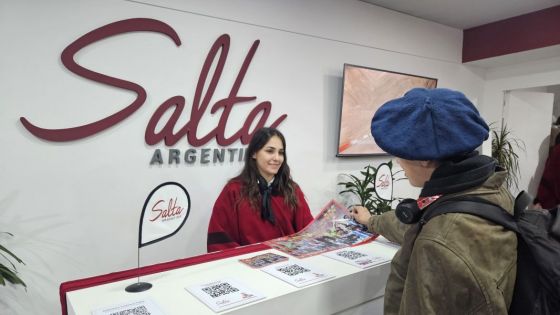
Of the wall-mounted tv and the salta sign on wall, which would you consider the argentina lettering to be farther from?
the wall-mounted tv

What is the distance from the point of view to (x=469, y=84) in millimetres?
4805

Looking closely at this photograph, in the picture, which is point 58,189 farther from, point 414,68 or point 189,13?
point 414,68

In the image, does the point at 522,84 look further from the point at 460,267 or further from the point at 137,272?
the point at 137,272

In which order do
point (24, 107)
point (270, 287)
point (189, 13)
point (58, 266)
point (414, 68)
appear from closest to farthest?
point (270, 287), point (24, 107), point (58, 266), point (189, 13), point (414, 68)

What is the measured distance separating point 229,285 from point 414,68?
3779mm

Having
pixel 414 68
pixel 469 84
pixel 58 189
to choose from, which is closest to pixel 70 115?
pixel 58 189

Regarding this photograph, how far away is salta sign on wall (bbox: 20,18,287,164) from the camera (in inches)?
92.2

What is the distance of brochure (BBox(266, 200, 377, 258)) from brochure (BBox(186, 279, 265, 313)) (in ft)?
1.25

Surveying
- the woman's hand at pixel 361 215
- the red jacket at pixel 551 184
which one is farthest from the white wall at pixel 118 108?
the red jacket at pixel 551 184

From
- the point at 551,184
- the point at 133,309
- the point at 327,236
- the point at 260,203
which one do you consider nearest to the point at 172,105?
the point at 260,203

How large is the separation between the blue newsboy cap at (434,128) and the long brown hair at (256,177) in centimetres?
146

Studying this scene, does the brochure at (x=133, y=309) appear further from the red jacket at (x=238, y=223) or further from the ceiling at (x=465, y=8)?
the ceiling at (x=465, y=8)

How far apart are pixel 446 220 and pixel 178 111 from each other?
228cm

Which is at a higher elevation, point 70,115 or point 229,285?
point 70,115
